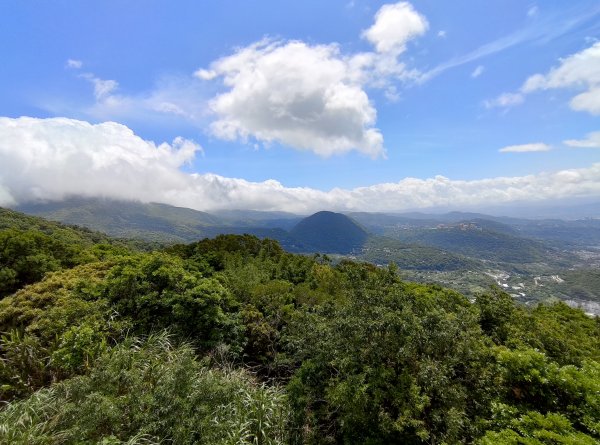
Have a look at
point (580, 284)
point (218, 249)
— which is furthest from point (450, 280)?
point (218, 249)

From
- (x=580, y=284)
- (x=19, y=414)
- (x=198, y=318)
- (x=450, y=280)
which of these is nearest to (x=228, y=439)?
(x=19, y=414)

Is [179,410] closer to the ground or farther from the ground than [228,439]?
farther from the ground

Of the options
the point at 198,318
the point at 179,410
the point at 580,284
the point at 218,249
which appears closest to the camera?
the point at 179,410

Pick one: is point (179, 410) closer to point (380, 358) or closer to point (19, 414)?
point (19, 414)

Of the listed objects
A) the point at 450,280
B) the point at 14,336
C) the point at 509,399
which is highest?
the point at 14,336

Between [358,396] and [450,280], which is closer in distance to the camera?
[358,396]

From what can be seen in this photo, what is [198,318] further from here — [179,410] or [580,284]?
[580,284]

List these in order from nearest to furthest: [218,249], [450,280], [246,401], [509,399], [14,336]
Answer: [509,399]
[246,401]
[14,336]
[218,249]
[450,280]
